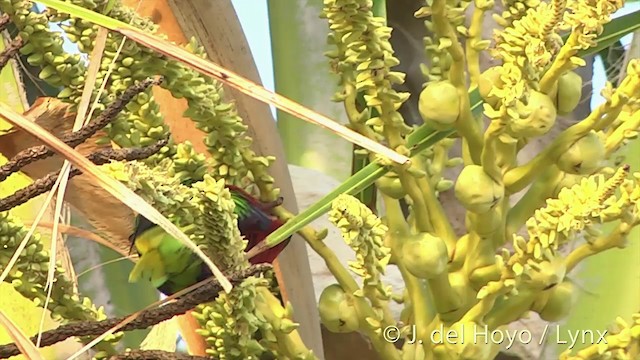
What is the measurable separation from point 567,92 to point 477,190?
0.05m

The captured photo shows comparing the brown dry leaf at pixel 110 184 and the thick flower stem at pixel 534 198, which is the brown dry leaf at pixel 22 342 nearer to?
the brown dry leaf at pixel 110 184

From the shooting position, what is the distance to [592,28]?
257 mm

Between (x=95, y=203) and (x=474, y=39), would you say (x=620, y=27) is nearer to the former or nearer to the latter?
(x=474, y=39)

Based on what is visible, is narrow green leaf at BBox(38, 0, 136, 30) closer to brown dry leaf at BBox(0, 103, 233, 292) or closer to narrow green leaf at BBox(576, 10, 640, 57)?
brown dry leaf at BBox(0, 103, 233, 292)

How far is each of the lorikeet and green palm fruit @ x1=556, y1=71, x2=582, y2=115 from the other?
0.12 m

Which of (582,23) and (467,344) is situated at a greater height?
(582,23)

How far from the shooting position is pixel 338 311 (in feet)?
1.09

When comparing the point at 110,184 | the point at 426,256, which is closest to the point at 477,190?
the point at 426,256

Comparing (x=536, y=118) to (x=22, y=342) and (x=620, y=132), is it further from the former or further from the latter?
(x=22, y=342)

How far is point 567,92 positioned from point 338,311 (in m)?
0.12

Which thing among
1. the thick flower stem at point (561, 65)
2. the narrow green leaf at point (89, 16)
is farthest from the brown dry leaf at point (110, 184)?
the thick flower stem at point (561, 65)

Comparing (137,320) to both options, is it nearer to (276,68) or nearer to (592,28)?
(592,28)

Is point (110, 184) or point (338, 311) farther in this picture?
point (338, 311)

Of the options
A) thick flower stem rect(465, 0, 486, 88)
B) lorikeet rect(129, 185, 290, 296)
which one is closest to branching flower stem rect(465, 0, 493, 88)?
thick flower stem rect(465, 0, 486, 88)
